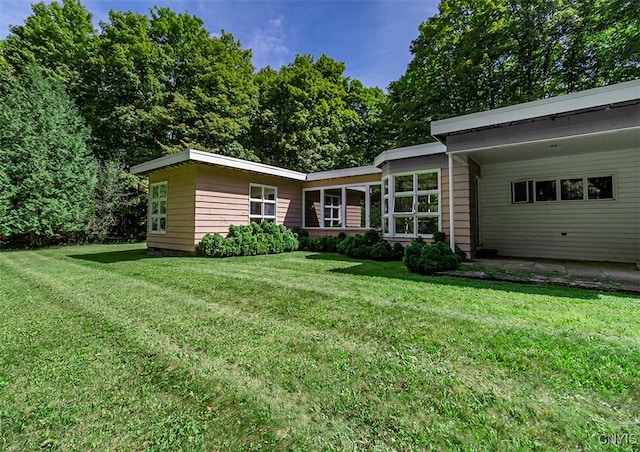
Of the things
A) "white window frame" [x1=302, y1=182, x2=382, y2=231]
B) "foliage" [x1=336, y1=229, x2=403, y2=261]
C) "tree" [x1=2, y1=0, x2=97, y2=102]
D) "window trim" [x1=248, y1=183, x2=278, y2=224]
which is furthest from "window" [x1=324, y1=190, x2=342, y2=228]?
"tree" [x1=2, y1=0, x2=97, y2=102]

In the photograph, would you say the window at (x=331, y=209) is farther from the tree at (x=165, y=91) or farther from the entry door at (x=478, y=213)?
the tree at (x=165, y=91)

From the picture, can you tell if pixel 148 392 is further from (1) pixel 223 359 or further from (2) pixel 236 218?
(2) pixel 236 218

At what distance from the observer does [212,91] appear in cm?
1877

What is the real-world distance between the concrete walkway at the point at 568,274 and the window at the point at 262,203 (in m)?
6.57

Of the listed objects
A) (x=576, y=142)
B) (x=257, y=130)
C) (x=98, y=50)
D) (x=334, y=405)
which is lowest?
(x=334, y=405)

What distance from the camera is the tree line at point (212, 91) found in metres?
11.7

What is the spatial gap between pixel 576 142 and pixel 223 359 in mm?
7535

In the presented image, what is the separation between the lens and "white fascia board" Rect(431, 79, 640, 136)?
178 inches

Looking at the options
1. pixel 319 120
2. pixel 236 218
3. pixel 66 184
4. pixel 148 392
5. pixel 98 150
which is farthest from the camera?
pixel 319 120

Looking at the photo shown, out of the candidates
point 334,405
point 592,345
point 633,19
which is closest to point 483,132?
point 592,345

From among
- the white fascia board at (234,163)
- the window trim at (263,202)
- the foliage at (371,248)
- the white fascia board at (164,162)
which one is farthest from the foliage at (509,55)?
the white fascia board at (164,162)

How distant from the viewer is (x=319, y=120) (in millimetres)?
19547

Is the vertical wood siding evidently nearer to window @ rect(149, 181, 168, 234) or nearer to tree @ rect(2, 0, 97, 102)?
window @ rect(149, 181, 168, 234)

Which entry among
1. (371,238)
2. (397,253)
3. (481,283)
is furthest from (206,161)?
(481,283)
